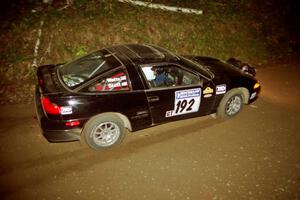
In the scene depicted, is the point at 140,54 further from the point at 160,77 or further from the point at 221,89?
the point at 221,89

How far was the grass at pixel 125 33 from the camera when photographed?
7.31 m

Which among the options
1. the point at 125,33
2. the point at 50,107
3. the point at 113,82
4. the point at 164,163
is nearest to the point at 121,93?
the point at 113,82

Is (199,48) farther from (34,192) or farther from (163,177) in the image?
(34,192)

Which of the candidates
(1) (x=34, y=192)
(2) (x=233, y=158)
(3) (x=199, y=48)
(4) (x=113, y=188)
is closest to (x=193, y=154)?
(2) (x=233, y=158)

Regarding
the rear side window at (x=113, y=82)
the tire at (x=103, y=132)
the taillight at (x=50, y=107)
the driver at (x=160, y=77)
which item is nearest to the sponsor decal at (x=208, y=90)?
the driver at (x=160, y=77)

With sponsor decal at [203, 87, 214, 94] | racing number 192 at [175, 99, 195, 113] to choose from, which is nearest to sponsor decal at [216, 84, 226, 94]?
sponsor decal at [203, 87, 214, 94]

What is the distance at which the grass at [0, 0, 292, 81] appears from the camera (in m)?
7.31

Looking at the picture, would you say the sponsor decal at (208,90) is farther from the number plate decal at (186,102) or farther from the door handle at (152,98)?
the door handle at (152,98)

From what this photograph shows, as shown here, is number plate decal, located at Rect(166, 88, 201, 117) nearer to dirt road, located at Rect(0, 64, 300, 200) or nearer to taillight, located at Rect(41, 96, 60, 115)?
dirt road, located at Rect(0, 64, 300, 200)

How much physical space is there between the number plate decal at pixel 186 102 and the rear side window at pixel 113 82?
3.36ft

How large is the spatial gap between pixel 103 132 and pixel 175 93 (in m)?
1.49

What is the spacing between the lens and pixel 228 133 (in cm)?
545

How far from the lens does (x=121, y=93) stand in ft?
14.7

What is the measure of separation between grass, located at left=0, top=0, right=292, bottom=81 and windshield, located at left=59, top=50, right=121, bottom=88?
273cm
